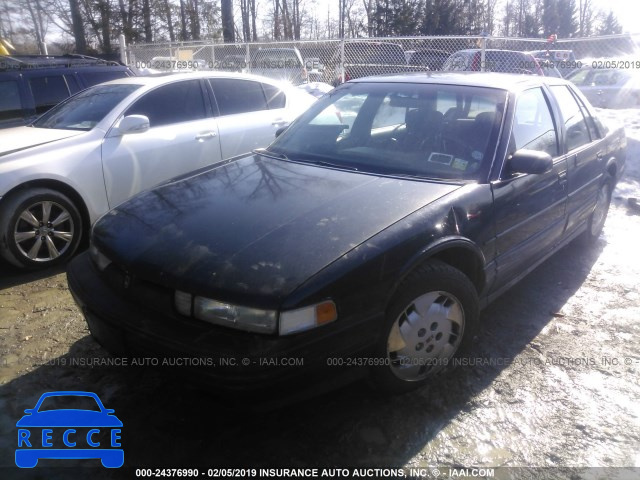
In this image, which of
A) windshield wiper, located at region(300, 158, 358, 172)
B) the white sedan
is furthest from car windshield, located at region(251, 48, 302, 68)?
windshield wiper, located at region(300, 158, 358, 172)

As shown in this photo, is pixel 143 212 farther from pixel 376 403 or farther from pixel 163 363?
pixel 376 403

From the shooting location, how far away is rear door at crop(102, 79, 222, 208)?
15.9 feet

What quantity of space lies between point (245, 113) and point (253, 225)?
3661 millimetres

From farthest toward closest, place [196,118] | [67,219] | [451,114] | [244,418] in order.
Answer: [196,118]
[67,219]
[451,114]
[244,418]

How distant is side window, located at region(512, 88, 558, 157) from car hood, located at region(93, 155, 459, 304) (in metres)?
0.84

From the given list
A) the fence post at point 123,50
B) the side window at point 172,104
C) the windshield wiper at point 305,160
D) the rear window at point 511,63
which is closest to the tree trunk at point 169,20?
the fence post at point 123,50

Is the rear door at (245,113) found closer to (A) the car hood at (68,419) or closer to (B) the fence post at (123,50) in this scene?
(A) the car hood at (68,419)

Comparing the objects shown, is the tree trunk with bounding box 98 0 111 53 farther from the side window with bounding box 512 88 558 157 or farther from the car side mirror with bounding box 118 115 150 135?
the side window with bounding box 512 88 558 157

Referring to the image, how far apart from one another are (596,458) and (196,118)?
465 centimetres

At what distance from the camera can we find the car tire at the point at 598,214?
4.86 meters

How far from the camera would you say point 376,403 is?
2.79 meters

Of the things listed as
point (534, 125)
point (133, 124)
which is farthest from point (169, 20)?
point (534, 125)

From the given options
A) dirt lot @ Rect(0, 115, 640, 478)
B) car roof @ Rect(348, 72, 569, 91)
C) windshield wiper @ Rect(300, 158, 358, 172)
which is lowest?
dirt lot @ Rect(0, 115, 640, 478)

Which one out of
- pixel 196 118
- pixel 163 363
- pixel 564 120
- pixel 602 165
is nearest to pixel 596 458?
pixel 163 363
